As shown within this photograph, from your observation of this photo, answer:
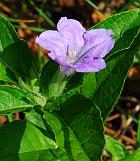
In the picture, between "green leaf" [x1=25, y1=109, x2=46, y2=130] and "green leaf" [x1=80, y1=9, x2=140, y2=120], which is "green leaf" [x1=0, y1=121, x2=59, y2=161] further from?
"green leaf" [x1=80, y1=9, x2=140, y2=120]

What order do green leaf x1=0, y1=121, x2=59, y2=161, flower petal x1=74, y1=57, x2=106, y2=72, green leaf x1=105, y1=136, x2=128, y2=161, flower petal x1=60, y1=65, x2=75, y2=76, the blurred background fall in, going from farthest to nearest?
the blurred background → green leaf x1=105, y1=136, x2=128, y2=161 → green leaf x1=0, y1=121, x2=59, y2=161 → flower petal x1=60, y1=65, x2=75, y2=76 → flower petal x1=74, y1=57, x2=106, y2=72

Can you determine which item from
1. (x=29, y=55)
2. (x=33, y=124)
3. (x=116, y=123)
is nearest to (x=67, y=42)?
(x=29, y=55)

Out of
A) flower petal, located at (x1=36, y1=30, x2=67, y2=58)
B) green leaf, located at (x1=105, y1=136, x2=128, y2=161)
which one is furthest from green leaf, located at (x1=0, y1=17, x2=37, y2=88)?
green leaf, located at (x1=105, y1=136, x2=128, y2=161)

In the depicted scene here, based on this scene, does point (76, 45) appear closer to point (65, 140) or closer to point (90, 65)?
point (90, 65)

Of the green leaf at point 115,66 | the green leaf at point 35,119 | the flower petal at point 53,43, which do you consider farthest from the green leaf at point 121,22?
the green leaf at point 35,119

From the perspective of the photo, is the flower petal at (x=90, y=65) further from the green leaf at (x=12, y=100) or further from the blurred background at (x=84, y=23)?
the blurred background at (x=84, y=23)

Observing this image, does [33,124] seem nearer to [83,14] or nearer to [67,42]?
[67,42]
